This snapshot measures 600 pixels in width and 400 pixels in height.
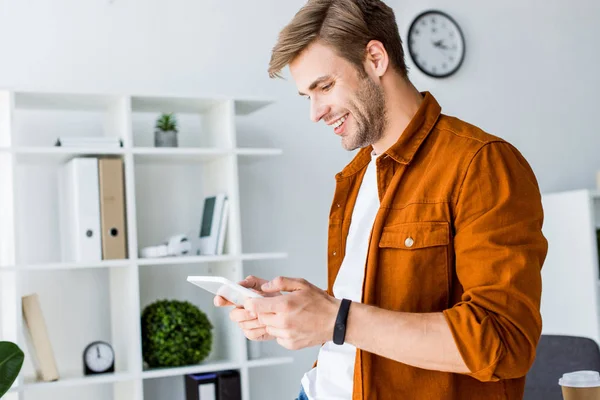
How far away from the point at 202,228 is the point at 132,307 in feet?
1.47

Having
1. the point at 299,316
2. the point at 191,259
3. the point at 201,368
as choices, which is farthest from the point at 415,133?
the point at 201,368

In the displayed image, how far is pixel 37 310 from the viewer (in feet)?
8.37

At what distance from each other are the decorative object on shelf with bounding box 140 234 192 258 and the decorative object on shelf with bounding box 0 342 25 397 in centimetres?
58

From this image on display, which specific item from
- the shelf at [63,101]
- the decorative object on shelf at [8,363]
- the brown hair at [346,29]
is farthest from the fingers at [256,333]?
the shelf at [63,101]

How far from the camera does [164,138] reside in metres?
2.87

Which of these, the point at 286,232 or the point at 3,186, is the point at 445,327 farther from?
the point at 286,232

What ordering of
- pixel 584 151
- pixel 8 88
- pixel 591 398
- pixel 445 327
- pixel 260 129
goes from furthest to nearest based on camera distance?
pixel 584 151, pixel 260 129, pixel 8 88, pixel 591 398, pixel 445 327

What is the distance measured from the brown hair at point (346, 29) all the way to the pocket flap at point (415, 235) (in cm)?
35

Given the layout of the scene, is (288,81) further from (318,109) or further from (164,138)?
(318,109)

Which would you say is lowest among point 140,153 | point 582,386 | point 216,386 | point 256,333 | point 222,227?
point 216,386

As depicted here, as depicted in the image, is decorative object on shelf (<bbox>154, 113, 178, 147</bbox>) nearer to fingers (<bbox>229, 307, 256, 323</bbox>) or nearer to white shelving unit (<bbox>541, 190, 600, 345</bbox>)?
fingers (<bbox>229, 307, 256, 323</bbox>)

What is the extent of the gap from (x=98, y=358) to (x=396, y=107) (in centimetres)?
161

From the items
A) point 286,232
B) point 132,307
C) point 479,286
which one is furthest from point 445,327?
point 286,232

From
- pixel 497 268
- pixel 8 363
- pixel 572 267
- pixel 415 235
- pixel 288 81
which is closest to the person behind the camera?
pixel 497 268
